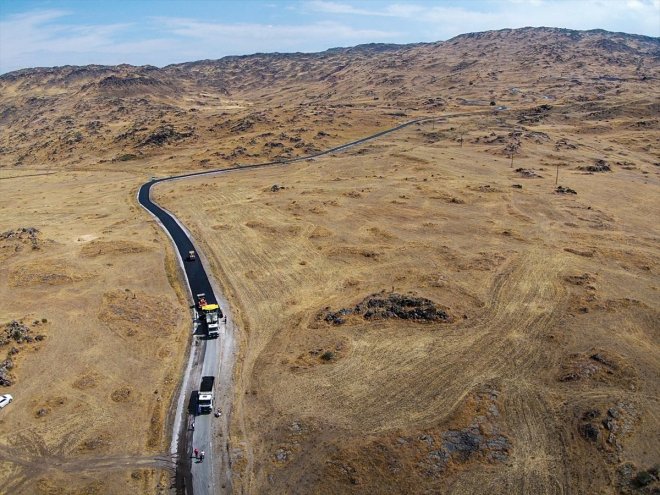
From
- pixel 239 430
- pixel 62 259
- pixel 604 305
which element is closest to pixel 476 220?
pixel 604 305

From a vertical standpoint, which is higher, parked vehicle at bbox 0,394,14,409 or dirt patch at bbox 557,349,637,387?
dirt patch at bbox 557,349,637,387

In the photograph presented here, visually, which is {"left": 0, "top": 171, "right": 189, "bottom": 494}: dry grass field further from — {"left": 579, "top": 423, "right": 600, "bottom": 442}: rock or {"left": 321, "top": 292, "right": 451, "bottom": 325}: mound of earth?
{"left": 579, "top": 423, "right": 600, "bottom": 442}: rock

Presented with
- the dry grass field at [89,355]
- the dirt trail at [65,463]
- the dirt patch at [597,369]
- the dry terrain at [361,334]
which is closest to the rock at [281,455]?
the dry terrain at [361,334]

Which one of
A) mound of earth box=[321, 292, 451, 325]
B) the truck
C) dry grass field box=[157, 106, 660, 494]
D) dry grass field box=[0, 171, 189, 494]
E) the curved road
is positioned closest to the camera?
the curved road

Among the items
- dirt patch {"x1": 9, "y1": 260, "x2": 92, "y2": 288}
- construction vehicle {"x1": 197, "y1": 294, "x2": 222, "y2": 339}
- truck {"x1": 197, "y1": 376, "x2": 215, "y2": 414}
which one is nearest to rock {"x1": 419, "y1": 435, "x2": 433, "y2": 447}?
truck {"x1": 197, "y1": 376, "x2": 215, "y2": 414}

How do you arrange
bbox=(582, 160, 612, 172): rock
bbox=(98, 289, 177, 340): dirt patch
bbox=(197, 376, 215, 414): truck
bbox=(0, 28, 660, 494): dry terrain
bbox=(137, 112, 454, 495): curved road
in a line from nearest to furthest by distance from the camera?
1. bbox=(137, 112, 454, 495): curved road
2. bbox=(0, 28, 660, 494): dry terrain
3. bbox=(197, 376, 215, 414): truck
4. bbox=(98, 289, 177, 340): dirt patch
5. bbox=(582, 160, 612, 172): rock

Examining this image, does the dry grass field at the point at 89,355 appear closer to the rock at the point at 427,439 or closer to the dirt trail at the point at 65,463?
the dirt trail at the point at 65,463
